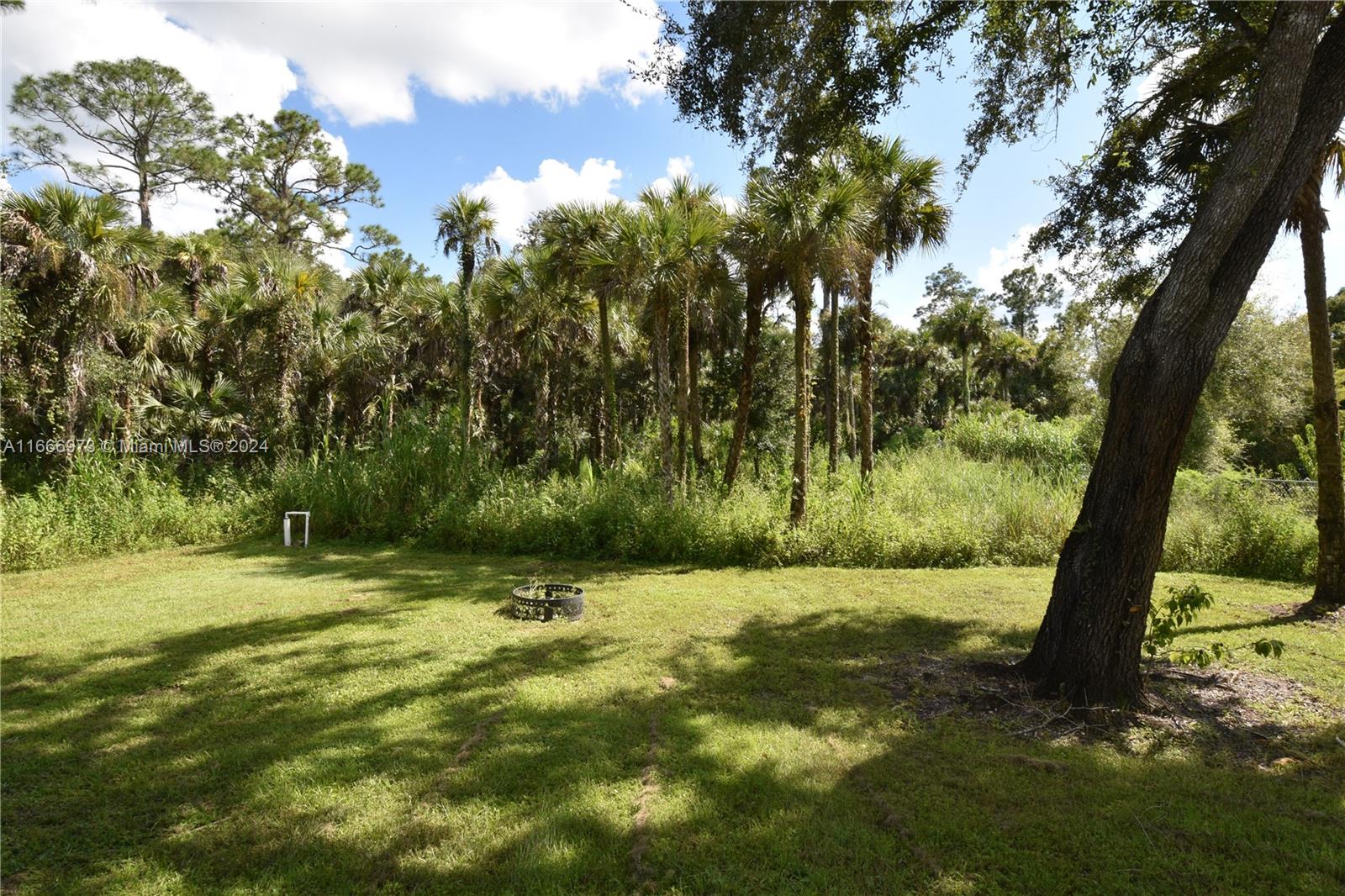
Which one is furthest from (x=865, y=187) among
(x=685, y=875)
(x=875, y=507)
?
(x=685, y=875)

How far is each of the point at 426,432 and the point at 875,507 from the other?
9.25m

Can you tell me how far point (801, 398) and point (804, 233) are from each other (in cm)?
265

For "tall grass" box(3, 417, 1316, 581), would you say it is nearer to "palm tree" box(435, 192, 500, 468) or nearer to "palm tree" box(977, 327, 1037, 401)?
"palm tree" box(435, 192, 500, 468)

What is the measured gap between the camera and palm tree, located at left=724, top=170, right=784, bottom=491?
37.4 ft

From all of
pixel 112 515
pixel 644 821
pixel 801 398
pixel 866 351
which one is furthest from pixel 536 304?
pixel 644 821

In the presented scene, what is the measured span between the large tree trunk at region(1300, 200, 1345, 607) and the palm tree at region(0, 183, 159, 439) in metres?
17.8

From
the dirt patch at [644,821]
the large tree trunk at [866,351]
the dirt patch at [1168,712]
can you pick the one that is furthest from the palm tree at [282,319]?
the dirt patch at [1168,712]

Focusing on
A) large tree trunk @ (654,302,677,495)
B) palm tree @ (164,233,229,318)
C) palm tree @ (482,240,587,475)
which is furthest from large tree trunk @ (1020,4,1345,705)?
palm tree @ (164,233,229,318)

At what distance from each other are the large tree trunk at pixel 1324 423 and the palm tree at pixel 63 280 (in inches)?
699

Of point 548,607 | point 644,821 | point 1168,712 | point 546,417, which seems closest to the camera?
point 644,821

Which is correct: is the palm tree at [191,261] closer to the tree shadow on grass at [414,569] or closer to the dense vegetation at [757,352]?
the dense vegetation at [757,352]

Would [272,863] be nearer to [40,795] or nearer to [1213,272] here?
[40,795]

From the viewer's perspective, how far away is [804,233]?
10.2m

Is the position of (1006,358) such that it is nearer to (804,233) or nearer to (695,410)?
(695,410)
